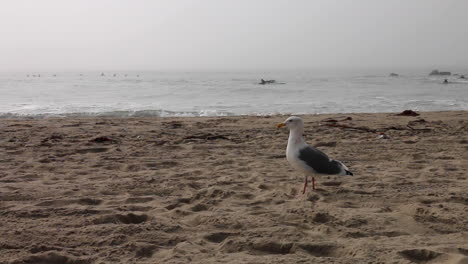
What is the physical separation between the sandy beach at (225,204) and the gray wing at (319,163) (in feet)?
0.75

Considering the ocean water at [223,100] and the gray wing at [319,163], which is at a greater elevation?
the gray wing at [319,163]

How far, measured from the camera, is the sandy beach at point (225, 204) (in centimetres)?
258

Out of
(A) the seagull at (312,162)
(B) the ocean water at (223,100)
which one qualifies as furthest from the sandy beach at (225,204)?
(B) the ocean water at (223,100)

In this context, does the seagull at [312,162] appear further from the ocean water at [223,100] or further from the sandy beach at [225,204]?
the ocean water at [223,100]

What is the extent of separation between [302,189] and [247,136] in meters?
3.72

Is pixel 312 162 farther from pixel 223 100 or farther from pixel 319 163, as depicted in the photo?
pixel 223 100

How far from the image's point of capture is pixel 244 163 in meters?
5.37

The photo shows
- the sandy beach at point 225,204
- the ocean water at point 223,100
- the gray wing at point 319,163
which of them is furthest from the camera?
the ocean water at point 223,100

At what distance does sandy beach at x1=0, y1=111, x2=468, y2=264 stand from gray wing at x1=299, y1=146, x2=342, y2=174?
0.23 m

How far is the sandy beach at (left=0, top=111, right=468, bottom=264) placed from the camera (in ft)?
8.48

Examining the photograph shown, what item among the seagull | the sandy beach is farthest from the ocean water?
the seagull

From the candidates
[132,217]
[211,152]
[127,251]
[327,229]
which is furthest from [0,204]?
[211,152]

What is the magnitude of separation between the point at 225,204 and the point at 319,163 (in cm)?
103

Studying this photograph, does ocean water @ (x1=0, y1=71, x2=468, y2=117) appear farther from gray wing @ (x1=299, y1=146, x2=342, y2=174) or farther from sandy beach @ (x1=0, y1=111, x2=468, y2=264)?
gray wing @ (x1=299, y1=146, x2=342, y2=174)
